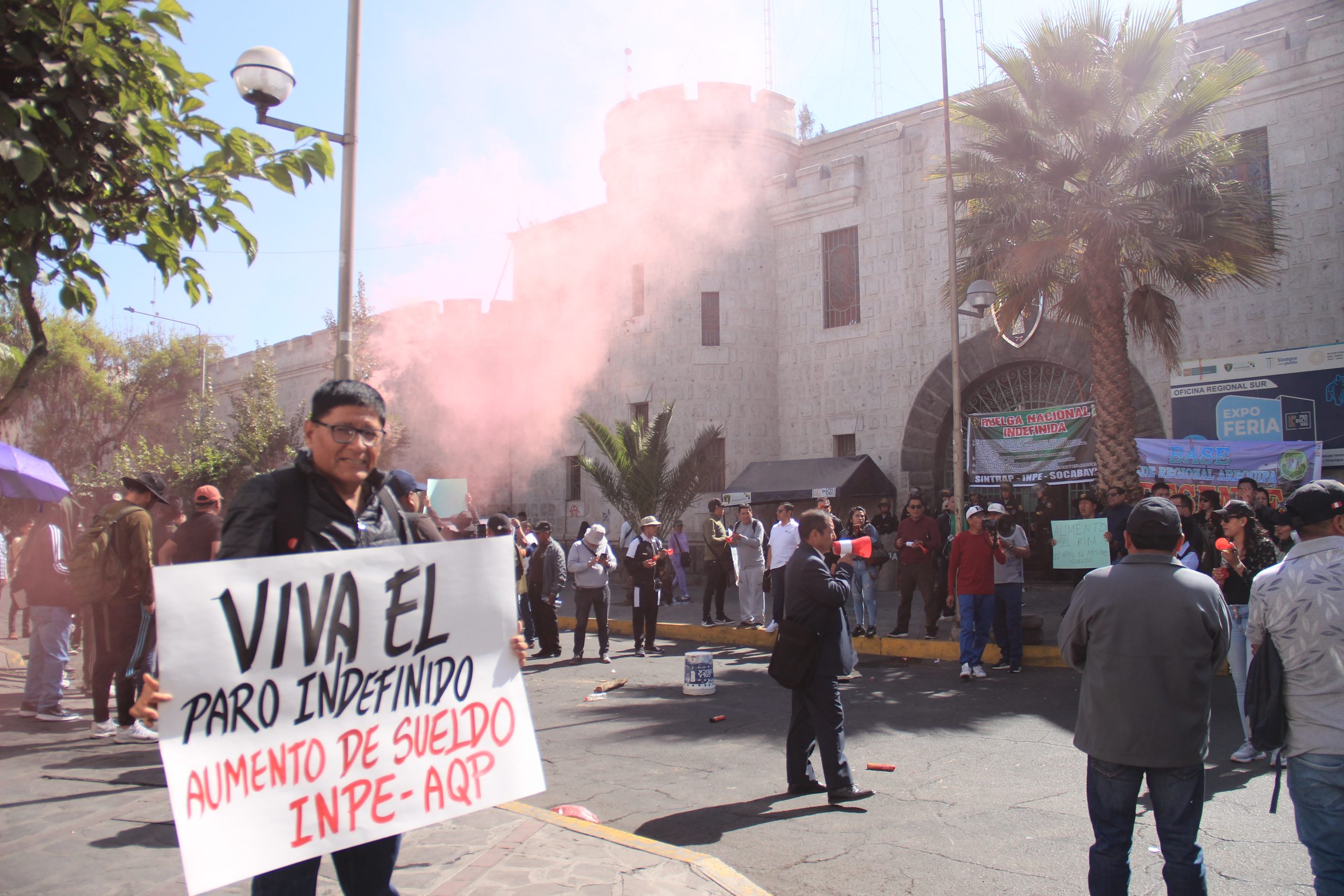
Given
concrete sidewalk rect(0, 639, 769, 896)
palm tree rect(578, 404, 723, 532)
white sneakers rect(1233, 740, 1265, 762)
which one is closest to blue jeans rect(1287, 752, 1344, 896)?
concrete sidewalk rect(0, 639, 769, 896)

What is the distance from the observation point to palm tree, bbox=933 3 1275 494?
10852 mm

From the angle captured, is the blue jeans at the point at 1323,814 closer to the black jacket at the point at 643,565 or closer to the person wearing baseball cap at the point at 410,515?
the person wearing baseball cap at the point at 410,515

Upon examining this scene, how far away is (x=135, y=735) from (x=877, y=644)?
7.42 metres

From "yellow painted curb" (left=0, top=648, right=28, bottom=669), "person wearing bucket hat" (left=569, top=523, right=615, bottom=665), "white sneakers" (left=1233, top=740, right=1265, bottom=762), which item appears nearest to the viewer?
"white sneakers" (left=1233, top=740, right=1265, bottom=762)

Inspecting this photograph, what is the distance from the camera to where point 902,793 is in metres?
5.04

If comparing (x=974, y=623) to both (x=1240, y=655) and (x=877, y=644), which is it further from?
(x=1240, y=655)

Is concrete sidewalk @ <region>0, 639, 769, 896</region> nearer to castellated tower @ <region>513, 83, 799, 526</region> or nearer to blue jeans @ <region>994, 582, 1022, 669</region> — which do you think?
blue jeans @ <region>994, 582, 1022, 669</region>

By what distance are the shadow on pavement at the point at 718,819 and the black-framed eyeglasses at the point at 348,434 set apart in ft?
8.82

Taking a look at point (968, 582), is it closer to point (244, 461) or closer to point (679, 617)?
point (679, 617)

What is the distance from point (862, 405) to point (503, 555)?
16.4 metres

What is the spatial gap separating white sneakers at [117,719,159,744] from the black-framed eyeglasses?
196 inches

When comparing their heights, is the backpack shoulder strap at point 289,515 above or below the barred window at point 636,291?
A: below

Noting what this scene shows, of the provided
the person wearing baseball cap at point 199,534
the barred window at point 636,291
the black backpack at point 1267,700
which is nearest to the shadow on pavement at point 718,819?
the black backpack at point 1267,700

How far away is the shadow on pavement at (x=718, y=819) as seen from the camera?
14.3 feet
